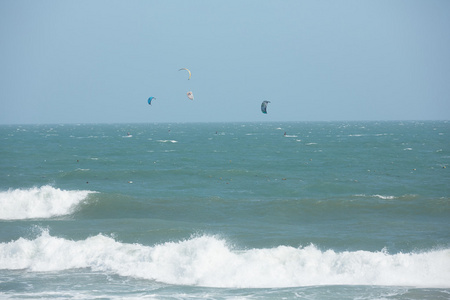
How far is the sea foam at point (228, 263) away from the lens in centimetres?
1603

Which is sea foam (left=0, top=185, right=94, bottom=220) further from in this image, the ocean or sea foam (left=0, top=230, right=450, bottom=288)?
sea foam (left=0, top=230, right=450, bottom=288)

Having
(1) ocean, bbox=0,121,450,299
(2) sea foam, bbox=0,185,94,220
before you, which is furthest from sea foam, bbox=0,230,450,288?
(2) sea foam, bbox=0,185,94,220

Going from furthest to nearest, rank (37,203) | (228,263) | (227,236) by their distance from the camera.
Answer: (37,203) → (227,236) → (228,263)

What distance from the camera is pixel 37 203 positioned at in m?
27.6

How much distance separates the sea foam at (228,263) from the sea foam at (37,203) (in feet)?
24.9

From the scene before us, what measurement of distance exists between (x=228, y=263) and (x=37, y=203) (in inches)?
570

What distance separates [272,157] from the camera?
172ft

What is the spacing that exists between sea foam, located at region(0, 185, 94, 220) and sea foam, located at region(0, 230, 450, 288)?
759 centimetres

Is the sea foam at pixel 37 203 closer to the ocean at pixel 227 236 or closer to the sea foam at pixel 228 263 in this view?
the ocean at pixel 227 236

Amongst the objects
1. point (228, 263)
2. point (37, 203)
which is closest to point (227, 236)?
point (228, 263)

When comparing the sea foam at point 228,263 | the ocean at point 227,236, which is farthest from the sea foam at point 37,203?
the sea foam at point 228,263

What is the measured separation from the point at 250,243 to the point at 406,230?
6.61 metres

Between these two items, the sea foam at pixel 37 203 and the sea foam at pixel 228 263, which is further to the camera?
the sea foam at pixel 37 203

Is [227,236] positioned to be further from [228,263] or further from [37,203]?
[37,203]
